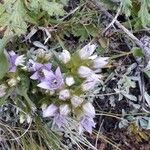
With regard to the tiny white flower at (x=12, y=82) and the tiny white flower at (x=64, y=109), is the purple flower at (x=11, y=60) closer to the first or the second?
the tiny white flower at (x=12, y=82)

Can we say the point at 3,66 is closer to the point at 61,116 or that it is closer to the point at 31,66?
the point at 31,66

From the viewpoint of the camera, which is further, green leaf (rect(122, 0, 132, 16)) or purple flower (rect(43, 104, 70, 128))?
green leaf (rect(122, 0, 132, 16))

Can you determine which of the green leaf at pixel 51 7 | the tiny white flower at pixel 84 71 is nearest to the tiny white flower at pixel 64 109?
the tiny white flower at pixel 84 71

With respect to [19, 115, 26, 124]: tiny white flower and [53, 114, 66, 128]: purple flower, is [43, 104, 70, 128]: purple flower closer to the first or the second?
[53, 114, 66, 128]: purple flower

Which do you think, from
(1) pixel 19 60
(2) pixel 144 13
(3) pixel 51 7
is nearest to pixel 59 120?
(1) pixel 19 60

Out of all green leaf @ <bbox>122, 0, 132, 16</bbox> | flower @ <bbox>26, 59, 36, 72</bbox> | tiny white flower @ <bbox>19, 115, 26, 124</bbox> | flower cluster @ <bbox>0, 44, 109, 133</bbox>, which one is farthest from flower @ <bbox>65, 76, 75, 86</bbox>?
green leaf @ <bbox>122, 0, 132, 16</bbox>

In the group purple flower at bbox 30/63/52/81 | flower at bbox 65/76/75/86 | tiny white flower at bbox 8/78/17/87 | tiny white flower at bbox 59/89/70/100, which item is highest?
tiny white flower at bbox 8/78/17/87

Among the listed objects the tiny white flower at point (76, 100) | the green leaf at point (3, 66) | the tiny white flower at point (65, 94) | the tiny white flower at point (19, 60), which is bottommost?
the tiny white flower at point (76, 100)
